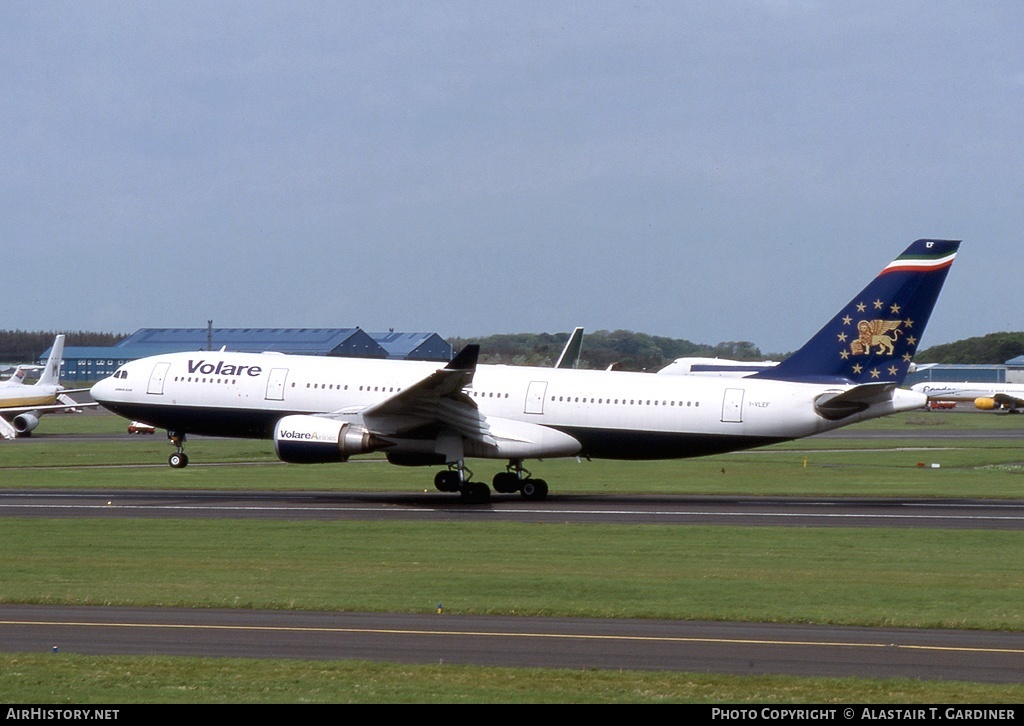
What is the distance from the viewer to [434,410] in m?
35.7

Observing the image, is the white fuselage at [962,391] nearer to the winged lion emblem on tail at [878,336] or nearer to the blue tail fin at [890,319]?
the blue tail fin at [890,319]

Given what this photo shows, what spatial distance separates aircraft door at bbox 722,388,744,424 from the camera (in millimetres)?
35781

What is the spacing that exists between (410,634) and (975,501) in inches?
977

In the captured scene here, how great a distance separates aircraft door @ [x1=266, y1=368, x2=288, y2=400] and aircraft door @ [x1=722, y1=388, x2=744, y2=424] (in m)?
13.5

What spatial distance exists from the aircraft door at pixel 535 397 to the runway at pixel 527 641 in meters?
19.7

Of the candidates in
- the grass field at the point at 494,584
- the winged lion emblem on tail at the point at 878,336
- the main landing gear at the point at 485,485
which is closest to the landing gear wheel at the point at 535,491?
the main landing gear at the point at 485,485

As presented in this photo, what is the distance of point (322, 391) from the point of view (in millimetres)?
38062

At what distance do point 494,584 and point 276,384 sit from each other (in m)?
19.6

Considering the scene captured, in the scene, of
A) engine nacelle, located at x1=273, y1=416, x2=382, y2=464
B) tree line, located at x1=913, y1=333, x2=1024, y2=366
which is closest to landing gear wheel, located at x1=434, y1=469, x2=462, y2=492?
engine nacelle, located at x1=273, y1=416, x2=382, y2=464

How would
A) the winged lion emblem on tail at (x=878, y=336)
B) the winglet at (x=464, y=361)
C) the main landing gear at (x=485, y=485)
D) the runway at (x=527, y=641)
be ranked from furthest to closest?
1. the main landing gear at (x=485, y=485)
2. the winged lion emblem on tail at (x=878, y=336)
3. the winglet at (x=464, y=361)
4. the runway at (x=527, y=641)

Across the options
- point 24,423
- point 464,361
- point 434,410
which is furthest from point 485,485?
point 24,423

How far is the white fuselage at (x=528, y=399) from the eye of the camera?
3572 centimetres

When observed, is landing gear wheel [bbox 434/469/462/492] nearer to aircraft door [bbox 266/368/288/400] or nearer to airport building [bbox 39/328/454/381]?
aircraft door [bbox 266/368/288/400]
